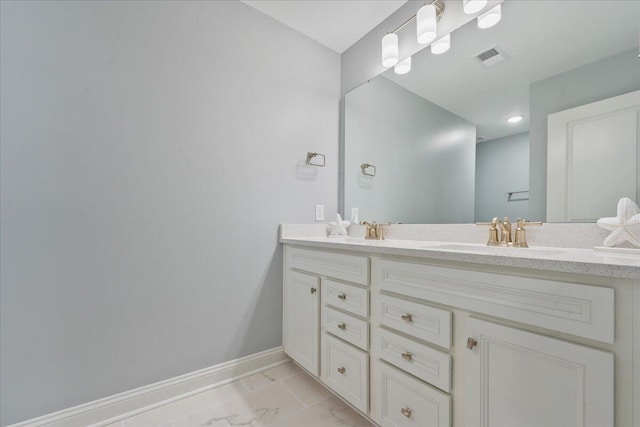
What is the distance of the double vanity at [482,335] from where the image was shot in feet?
1.99

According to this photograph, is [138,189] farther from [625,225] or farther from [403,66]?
[625,225]

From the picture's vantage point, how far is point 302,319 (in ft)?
5.20

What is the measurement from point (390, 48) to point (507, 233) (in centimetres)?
130

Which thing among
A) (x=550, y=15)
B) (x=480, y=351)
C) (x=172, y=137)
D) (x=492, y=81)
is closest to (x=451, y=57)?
(x=492, y=81)

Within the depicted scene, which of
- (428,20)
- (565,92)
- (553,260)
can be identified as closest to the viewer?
(553,260)

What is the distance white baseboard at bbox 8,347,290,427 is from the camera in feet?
3.83

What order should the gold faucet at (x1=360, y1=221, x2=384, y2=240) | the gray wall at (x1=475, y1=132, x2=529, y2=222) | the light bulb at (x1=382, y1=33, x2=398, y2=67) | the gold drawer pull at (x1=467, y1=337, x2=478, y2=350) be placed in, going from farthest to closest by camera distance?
the gold faucet at (x1=360, y1=221, x2=384, y2=240), the light bulb at (x1=382, y1=33, x2=398, y2=67), the gray wall at (x1=475, y1=132, x2=529, y2=222), the gold drawer pull at (x1=467, y1=337, x2=478, y2=350)

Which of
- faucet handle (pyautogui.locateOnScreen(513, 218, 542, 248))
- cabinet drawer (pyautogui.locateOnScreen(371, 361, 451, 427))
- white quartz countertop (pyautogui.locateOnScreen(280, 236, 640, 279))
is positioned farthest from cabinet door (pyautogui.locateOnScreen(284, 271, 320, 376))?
faucet handle (pyautogui.locateOnScreen(513, 218, 542, 248))

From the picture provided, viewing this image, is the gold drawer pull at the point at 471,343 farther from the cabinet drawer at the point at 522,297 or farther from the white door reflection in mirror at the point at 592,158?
the white door reflection in mirror at the point at 592,158

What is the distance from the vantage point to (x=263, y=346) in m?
1.75

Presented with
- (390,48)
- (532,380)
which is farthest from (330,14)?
(532,380)

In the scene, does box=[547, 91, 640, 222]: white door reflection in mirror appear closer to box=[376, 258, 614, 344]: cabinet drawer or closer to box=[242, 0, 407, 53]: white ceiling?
box=[376, 258, 614, 344]: cabinet drawer

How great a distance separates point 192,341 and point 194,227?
24.9 inches

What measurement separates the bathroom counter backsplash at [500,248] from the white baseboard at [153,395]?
31.3 inches
